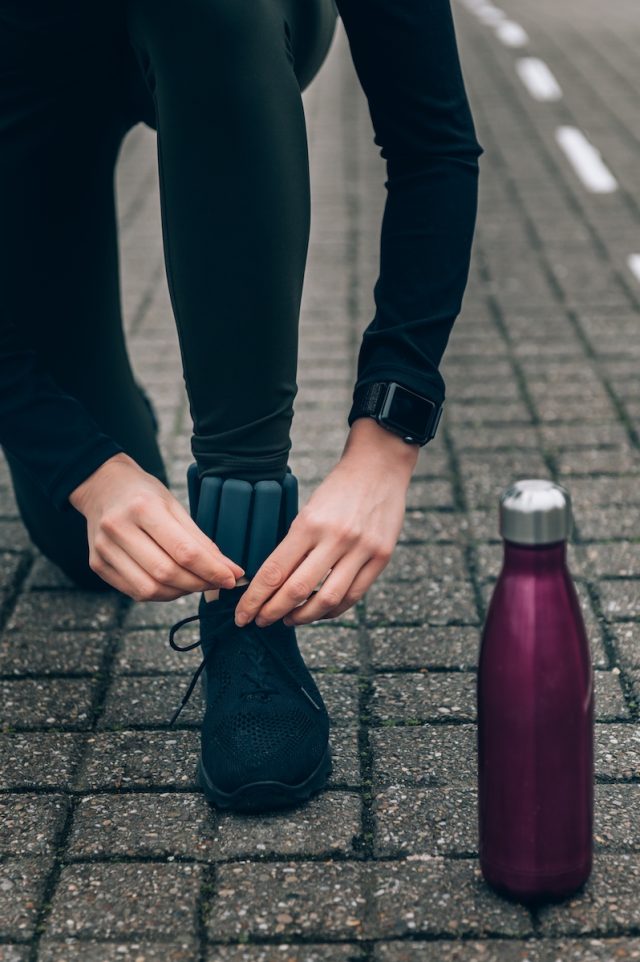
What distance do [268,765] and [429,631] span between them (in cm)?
58

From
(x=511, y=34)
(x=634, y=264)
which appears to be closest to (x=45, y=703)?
(x=634, y=264)

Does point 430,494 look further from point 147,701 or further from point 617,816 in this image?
point 617,816

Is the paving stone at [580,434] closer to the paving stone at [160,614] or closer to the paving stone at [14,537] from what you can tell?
the paving stone at [160,614]

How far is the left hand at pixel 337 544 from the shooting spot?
1.56 metres

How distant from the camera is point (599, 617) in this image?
224 centimetres

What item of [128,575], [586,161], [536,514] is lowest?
[586,161]

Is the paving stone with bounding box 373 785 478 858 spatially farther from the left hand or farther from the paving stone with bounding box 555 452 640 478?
the paving stone with bounding box 555 452 640 478

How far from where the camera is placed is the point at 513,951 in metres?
1.46

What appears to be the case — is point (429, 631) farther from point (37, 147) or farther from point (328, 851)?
point (37, 147)

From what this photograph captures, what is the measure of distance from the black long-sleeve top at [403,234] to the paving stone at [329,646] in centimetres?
60

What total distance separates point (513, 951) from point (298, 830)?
0.35 meters

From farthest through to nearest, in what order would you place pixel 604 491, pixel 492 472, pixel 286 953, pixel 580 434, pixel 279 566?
pixel 580 434, pixel 492 472, pixel 604 491, pixel 279 566, pixel 286 953

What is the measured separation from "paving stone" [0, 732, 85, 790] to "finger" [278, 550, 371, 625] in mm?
482

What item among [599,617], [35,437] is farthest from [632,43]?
[35,437]
